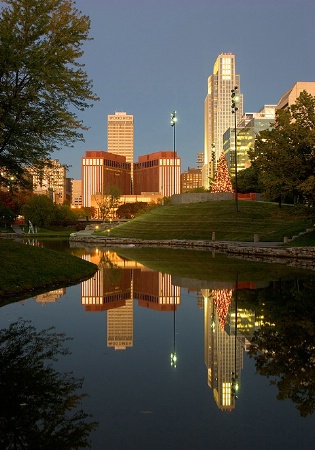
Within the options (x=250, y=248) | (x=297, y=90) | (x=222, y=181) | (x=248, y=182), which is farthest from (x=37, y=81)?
(x=297, y=90)

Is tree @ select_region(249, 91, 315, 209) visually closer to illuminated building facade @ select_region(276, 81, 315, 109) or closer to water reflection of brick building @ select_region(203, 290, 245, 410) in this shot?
water reflection of brick building @ select_region(203, 290, 245, 410)

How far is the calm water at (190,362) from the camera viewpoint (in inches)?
217

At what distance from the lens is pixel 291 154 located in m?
37.9

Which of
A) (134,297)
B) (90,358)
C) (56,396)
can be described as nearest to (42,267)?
(134,297)

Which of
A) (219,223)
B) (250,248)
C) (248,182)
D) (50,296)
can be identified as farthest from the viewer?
(248,182)

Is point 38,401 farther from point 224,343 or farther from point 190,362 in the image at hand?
point 224,343

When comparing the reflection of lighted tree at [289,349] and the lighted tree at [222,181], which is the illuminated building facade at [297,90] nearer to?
the lighted tree at [222,181]

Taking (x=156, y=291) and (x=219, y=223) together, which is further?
(x=219, y=223)

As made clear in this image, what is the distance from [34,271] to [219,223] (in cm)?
4412

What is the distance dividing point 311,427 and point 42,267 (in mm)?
14607

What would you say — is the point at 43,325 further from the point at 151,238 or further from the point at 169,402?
the point at 151,238

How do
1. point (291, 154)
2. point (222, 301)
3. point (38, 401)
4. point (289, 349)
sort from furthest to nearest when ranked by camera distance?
point (291, 154), point (222, 301), point (289, 349), point (38, 401)

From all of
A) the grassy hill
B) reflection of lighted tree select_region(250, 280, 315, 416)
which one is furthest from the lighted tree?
reflection of lighted tree select_region(250, 280, 315, 416)

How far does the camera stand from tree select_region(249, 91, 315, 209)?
120 ft
